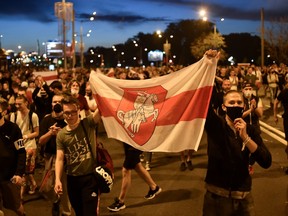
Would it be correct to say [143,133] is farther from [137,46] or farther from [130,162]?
[137,46]

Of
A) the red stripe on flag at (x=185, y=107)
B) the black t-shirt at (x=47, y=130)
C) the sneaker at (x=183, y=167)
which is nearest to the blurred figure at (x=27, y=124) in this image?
the black t-shirt at (x=47, y=130)

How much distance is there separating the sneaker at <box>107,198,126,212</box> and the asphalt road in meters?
0.08

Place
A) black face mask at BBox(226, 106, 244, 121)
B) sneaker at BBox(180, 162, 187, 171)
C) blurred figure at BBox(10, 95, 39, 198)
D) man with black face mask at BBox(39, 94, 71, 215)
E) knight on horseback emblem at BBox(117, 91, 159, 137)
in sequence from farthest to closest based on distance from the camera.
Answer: sneaker at BBox(180, 162, 187, 171), blurred figure at BBox(10, 95, 39, 198), man with black face mask at BBox(39, 94, 71, 215), knight on horseback emblem at BBox(117, 91, 159, 137), black face mask at BBox(226, 106, 244, 121)

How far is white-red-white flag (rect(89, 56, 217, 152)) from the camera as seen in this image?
468cm

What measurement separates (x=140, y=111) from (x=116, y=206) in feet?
7.71

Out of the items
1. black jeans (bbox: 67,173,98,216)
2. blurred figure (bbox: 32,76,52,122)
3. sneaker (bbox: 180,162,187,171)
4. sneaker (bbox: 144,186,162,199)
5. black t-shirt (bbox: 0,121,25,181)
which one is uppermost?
blurred figure (bbox: 32,76,52,122)

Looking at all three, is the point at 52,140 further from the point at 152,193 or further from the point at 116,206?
the point at 152,193

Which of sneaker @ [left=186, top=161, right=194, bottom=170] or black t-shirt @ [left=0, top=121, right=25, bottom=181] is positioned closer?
black t-shirt @ [left=0, top=121, right=25, bottom=181]

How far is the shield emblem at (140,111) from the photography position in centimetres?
514

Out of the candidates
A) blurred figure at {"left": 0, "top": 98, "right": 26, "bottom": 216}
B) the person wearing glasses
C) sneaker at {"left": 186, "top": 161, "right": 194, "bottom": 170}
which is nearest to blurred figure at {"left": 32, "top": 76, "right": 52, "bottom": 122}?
sneaker at {"left": 186, "top": 161, "right": 194, "bottom": 170}

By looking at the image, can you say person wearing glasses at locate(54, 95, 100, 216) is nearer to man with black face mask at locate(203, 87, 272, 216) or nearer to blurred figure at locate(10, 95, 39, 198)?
man with black face mask at locate(203, 87, 272, 216)

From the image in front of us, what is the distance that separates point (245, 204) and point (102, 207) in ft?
11.7

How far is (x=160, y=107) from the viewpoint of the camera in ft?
16.8

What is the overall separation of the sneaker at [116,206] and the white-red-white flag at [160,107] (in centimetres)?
194
